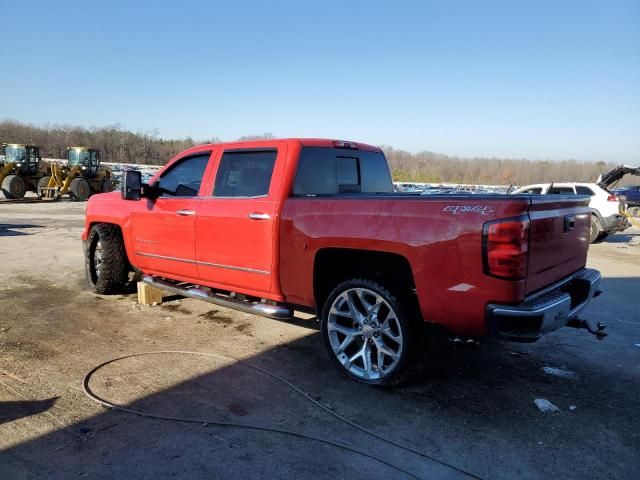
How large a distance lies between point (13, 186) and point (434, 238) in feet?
86.4

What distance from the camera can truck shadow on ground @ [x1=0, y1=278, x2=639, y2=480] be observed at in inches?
102

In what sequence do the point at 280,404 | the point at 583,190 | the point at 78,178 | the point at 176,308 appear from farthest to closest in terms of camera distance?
the point at 78,178, the point at 583,190, the point at 176,308, the point at 280,404

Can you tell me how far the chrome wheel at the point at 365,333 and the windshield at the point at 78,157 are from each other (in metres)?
27.0

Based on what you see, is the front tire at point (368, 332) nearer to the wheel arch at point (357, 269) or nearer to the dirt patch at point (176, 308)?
the wheel arch at point (357, 269)

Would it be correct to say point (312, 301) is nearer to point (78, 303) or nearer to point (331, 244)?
point (331, 244)

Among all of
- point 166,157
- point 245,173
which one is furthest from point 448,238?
point 166,157

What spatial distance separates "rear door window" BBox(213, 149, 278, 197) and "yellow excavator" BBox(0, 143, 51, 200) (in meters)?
24.0

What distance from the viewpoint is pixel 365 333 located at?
12.0ft

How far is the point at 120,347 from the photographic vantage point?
434cm

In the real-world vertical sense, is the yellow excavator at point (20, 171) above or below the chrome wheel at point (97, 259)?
above

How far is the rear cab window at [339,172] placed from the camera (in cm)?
425

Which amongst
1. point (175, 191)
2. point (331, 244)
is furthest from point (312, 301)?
point (175, 191)

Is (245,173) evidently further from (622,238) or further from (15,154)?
(15,154)

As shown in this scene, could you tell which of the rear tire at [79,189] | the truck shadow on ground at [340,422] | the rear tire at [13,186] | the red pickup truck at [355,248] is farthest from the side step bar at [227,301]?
the rear tire at [79,189]
